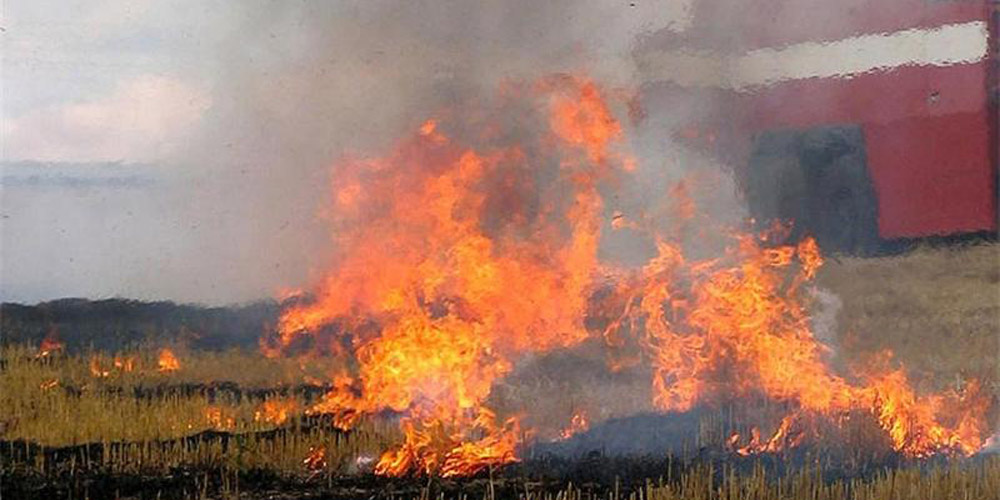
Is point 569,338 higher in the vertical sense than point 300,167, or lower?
lower

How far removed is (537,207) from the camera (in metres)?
4.21

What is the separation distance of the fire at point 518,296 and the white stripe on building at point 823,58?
1.27 ft

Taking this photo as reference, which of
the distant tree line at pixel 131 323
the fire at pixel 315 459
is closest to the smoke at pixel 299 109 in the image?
the distant tree line at pixel 131 323

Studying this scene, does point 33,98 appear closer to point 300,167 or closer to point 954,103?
point 300,167

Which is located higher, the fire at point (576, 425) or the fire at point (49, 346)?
the fire at point (49, 346)

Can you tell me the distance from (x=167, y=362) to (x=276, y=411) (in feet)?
1.42

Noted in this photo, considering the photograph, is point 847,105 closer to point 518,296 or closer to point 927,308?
point 927,308

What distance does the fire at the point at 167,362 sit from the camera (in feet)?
12.5

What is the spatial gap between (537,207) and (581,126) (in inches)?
15.4

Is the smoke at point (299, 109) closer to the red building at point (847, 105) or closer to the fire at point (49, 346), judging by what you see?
the fire at point (49, 346)

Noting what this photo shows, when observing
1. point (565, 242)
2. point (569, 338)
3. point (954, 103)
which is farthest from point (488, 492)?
point (954, 103)

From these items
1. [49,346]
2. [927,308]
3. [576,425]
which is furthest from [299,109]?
[927,308]

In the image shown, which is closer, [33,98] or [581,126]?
[33,98]

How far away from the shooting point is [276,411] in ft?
12.8
